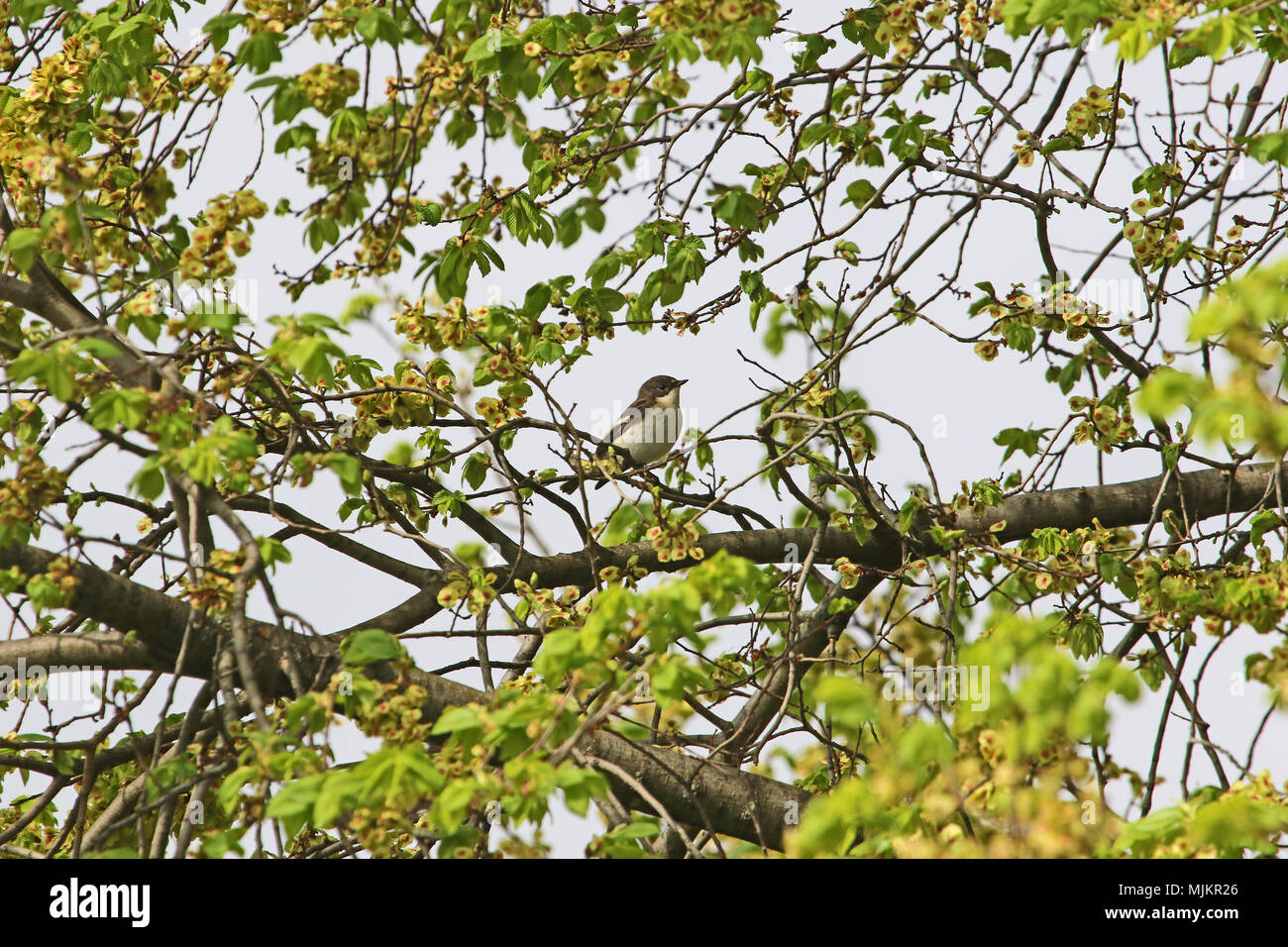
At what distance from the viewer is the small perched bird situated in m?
8.97

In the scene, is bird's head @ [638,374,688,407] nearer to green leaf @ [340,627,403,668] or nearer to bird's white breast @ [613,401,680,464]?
bird's white breast @ [613,401,680,464]

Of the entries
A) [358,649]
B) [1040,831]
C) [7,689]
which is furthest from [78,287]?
[1040,831]

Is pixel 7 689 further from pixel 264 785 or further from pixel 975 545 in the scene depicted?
pixel 975 545

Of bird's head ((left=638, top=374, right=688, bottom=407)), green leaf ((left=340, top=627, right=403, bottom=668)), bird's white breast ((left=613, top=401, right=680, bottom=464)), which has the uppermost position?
bird's head ((left=638, top=374, right=688, bottom=407))

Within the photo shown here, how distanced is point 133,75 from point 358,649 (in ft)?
9.57

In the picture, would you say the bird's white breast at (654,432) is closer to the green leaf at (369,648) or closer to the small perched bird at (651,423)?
the small perched bird at (651,423)

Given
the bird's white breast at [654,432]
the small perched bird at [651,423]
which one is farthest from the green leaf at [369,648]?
the bird's white breast at [654,432]

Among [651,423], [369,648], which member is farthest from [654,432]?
[369,648]

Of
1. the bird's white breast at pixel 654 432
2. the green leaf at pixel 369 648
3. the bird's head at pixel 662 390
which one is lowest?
the green leaf at pixel 369 648

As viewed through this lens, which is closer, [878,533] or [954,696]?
[954,696]

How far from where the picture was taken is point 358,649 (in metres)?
3.54

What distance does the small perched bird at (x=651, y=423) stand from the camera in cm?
897

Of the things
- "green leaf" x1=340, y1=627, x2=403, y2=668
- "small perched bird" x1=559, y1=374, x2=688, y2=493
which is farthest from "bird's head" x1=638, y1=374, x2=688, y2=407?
"green leaf" x1=340, y1=627, x2=403, y2=668

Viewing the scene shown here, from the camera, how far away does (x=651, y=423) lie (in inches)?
354
